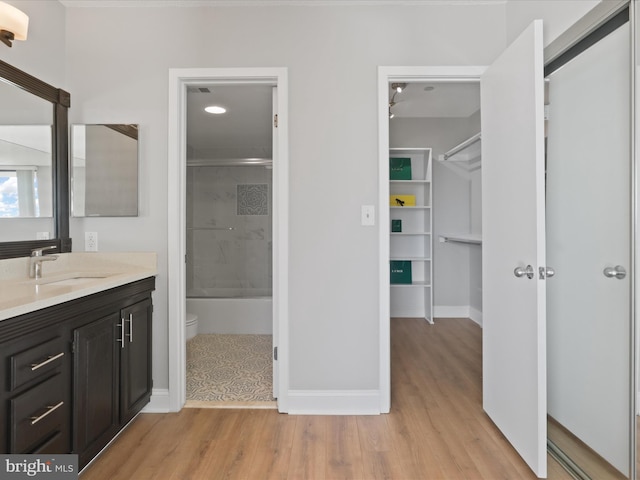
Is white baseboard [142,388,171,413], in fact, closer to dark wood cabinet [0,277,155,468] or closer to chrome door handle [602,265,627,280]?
dark wood cabinet [0,277,155,468]

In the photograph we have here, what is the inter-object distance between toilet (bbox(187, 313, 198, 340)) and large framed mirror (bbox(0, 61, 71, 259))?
159cm

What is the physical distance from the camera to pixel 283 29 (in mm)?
2221

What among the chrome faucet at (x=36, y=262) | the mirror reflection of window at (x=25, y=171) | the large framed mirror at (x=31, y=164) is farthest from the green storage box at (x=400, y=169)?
the chrome faucet at (x=36, y=262)

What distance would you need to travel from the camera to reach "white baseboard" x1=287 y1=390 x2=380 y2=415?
2209mm

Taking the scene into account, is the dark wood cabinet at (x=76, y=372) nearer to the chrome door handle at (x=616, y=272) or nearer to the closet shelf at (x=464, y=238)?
the chrome door handle at (x=616, y=272)

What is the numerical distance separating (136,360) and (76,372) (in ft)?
1.68

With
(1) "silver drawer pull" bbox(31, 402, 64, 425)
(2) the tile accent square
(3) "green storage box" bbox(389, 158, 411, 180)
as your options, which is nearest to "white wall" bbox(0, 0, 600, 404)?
(1) "silver drawer pull" bbox(31, 402, 64, 425)

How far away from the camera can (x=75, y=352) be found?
5.04 feet

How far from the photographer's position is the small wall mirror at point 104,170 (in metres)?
2.22

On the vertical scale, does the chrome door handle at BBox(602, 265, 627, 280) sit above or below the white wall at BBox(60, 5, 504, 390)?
below

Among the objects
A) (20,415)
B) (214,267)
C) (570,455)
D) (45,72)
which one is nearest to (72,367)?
(20,415)

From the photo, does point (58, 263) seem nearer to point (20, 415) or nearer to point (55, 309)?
point (55, 309)

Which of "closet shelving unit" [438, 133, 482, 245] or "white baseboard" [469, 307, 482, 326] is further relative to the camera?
"white baseboard" [469, 307, 482, 326]

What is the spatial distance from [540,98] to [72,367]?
2.37 m
